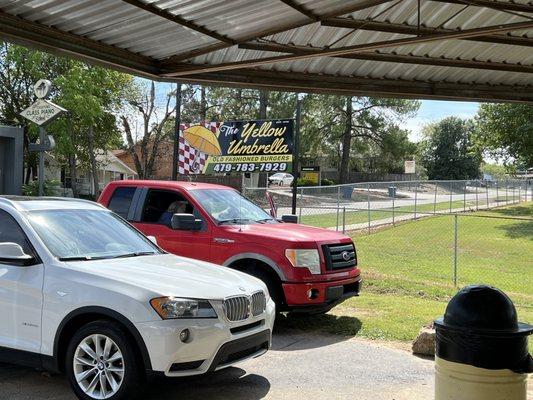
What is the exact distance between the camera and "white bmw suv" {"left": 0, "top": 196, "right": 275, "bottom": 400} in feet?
15.5

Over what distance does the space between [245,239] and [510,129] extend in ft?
95.1

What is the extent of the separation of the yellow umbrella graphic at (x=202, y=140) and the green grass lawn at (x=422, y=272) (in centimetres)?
469

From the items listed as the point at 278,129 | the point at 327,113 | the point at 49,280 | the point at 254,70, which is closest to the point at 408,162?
the point at 327,113

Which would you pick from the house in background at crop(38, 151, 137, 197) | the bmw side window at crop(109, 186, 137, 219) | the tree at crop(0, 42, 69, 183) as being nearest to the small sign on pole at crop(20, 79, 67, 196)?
the bmw side window at crop(109, 186, 137, 219)

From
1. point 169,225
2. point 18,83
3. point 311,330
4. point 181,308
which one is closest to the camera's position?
point 181,308

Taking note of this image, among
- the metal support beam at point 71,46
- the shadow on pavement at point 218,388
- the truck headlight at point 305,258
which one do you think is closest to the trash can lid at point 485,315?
the shadow on pavement at point 218,388

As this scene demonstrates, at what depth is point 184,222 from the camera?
26.3 feet

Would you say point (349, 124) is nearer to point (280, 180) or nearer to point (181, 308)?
point (280, 180)

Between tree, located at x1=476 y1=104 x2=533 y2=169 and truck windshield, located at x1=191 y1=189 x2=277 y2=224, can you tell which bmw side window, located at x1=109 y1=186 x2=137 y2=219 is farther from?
tree, located at x1=476 y1=104 x2=533 y2=169

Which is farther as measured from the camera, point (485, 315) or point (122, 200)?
point (122, 200)

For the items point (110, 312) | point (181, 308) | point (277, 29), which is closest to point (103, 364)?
point (110, 312)

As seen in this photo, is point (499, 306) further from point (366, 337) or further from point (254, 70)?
point (254, 70)

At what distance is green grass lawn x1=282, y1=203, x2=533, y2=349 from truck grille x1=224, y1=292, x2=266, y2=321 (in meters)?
2.73

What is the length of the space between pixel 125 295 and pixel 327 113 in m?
52.3
